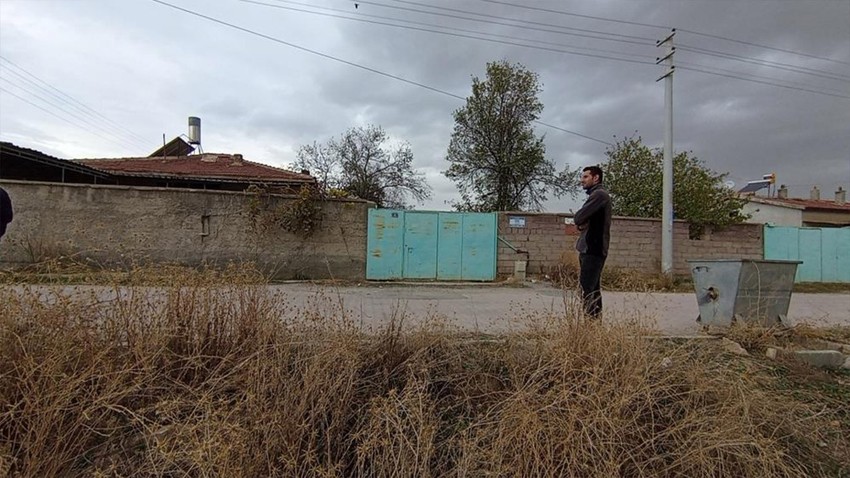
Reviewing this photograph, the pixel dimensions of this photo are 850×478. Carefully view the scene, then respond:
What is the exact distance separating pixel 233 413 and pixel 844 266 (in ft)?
63.1

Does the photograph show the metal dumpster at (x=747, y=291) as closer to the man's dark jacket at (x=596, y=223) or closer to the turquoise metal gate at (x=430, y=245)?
the man's dark jacket at (x=596, y=223)

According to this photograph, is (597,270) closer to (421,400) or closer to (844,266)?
(421,400)

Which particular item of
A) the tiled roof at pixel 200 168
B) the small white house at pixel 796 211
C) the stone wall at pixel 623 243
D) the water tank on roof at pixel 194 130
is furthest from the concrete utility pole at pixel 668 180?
the water tank on roof at pixel 194 130

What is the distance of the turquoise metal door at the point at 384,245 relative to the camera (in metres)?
11.2

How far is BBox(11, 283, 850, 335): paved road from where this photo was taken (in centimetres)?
376

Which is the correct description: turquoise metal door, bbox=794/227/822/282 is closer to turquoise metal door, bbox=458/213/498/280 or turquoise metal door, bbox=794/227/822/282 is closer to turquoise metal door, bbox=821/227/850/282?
turquoise metal door, bbox=821/227/850/282

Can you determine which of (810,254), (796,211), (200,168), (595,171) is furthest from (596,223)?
(796,211)

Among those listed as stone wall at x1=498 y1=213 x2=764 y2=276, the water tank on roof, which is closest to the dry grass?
stone wall at x1=498 y1=213 x2=764 y2=276

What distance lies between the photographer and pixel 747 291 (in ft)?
15.7

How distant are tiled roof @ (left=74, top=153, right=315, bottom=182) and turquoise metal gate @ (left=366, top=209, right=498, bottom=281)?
504 cm

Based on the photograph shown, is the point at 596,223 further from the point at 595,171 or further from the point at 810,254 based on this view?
the point at 810,254

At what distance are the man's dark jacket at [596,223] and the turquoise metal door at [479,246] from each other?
24.7ft

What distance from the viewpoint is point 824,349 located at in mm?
4281

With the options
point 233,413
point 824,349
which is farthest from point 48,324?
point 824,349
